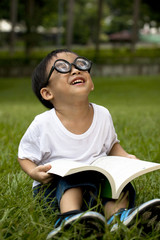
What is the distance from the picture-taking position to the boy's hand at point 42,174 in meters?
2.39

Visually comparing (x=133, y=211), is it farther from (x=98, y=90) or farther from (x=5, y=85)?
(x=5, y=85)

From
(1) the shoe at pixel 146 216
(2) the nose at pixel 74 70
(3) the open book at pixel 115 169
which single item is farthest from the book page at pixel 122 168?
(2) the nose at pixel 74 70

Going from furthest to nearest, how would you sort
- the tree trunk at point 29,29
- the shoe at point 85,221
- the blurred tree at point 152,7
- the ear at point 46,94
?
the blurred tree at point 152,7 < the tree trunk at point 29,29 < the ear at point 46,94 < the shoe at point 85,221

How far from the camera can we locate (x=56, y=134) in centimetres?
256

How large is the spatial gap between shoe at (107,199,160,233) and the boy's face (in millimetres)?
756

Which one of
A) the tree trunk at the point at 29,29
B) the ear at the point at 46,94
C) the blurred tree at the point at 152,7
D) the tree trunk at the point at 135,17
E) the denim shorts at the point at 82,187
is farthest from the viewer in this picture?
the blurred tree at the point at 152,7

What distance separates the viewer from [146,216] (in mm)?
2061

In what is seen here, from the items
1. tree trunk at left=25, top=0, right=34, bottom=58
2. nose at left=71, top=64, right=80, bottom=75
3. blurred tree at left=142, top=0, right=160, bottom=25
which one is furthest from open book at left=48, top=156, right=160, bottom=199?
blurred tree at left=142, top=0, right=160, bottom=25

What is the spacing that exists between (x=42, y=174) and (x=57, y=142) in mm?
237

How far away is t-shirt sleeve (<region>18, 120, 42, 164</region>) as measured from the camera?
2570mm

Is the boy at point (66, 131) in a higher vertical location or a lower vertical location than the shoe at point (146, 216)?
higher

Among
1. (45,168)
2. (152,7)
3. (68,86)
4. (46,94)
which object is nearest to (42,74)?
(46,94)

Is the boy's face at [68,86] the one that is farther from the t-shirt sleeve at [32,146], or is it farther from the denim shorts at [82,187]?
the denim shorts at [82,187]

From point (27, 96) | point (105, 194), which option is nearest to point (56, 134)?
point (105, 194)
